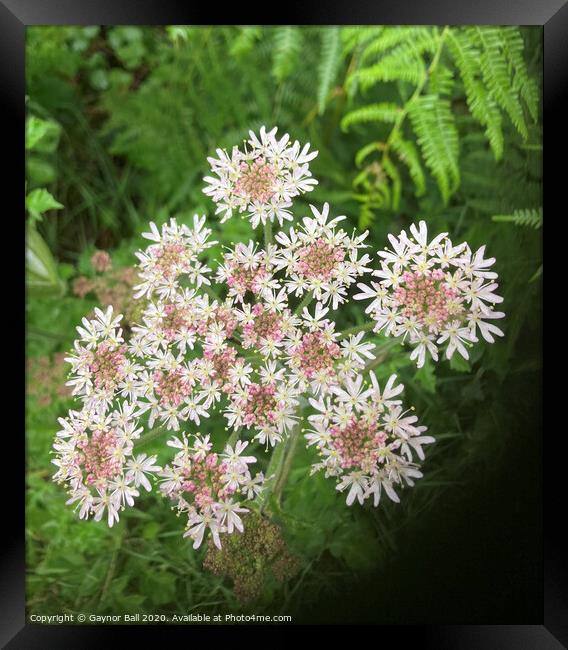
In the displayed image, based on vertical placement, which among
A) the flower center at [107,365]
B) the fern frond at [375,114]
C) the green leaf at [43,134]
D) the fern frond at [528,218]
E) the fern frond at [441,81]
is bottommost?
the flower center at [107,365]

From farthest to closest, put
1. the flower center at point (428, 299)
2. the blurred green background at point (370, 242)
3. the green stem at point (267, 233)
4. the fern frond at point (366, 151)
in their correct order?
the fern frond at point (366, 151)
the blurred green background at point (370, 242)
the green stem at point (267, 233)
the flower center at point (428, 299)

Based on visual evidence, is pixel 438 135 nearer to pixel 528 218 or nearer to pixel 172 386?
pixel 528 218

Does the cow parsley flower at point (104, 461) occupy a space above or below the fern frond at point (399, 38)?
below

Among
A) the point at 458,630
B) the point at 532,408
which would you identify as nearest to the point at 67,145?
the point at 532,408

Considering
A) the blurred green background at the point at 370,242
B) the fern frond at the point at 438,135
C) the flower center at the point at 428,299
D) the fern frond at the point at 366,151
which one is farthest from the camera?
the fern frond at the point at 366,151

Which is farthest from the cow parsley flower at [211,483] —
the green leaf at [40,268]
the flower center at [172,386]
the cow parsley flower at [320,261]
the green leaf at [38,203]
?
the green leaf at [38,203]

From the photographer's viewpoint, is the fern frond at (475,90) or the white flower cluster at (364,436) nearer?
the white flower cluster at (364,436)
